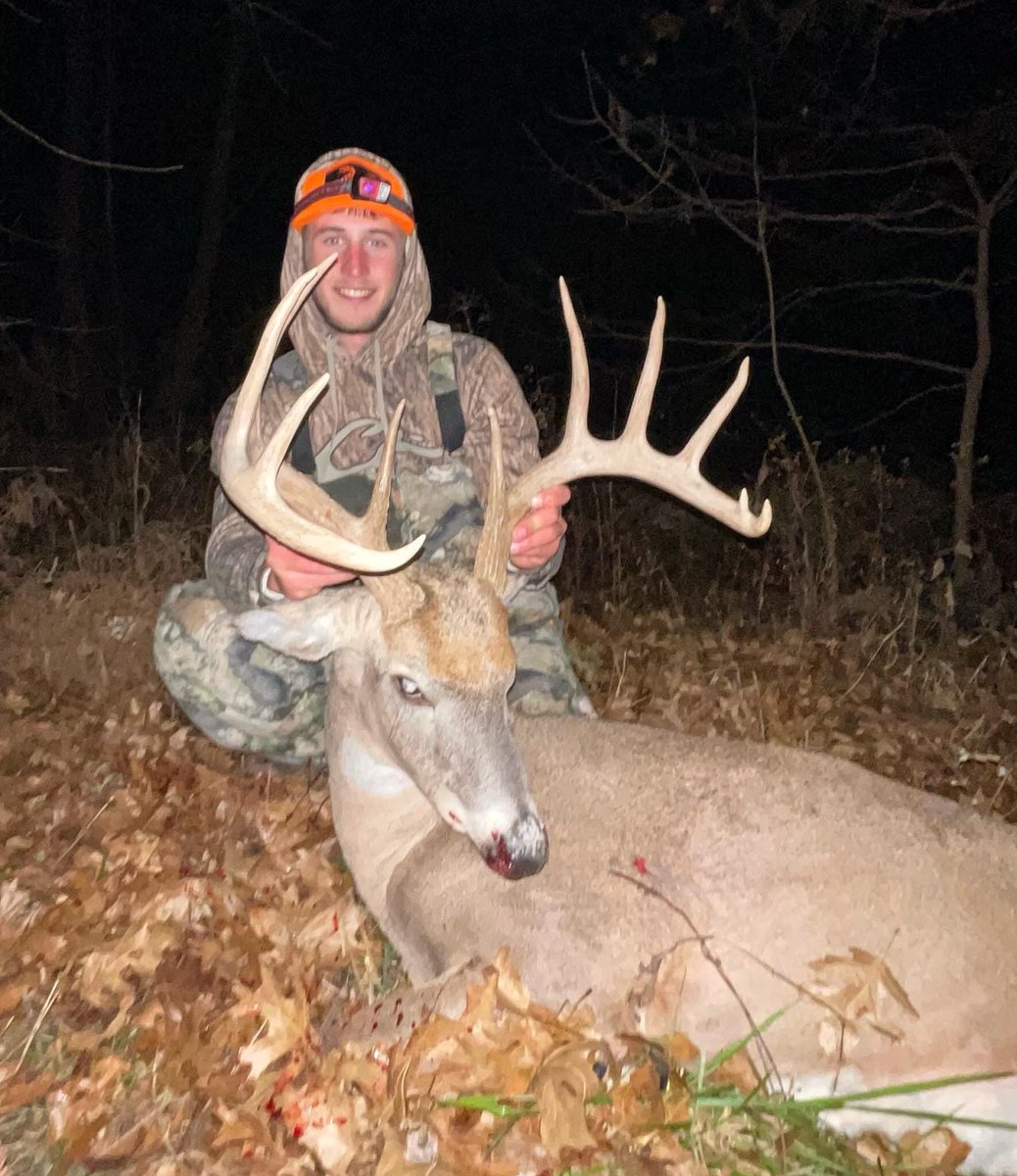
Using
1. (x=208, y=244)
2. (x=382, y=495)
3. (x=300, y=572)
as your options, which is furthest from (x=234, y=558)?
(x=208, y=244)

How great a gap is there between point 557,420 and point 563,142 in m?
7.59

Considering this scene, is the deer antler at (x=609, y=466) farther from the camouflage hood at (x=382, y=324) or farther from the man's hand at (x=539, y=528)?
the camouflage hood at (x=382, y=324)

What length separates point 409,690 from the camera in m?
3.10

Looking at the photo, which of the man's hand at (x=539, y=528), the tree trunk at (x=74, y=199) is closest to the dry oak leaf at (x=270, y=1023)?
the man's hand at (x=539, y=528)

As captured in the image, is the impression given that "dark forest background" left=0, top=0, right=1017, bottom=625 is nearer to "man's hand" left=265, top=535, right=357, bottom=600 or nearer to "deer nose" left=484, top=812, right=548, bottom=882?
"man's hand" left=265, top=535, right=357, bottom=600

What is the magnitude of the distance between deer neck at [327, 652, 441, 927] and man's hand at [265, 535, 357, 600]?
231 mm

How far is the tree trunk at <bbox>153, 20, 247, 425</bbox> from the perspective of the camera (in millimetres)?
12570

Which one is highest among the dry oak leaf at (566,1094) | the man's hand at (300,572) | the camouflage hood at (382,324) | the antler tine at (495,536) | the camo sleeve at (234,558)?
the camouflage hood at (382,324)

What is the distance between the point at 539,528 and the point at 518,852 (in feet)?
4.02

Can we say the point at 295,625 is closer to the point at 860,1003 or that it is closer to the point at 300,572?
the point at 300,572

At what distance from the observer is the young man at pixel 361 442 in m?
4.05

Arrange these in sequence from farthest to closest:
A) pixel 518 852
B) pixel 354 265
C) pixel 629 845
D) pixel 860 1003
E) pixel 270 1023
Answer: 1. pixel 354 265
2. pixel 629 845
3. pixel 518 852
4. pixel 270 1023
5. pixel 860 1003

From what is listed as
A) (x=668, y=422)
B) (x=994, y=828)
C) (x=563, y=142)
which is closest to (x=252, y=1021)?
(x=994, y=828)

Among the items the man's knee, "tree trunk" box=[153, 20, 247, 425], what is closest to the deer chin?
the man's knee
